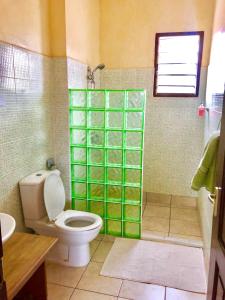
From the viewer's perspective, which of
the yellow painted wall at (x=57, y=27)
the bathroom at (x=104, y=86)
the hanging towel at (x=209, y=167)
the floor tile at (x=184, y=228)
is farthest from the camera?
the floor tile at (x=184, y=228)

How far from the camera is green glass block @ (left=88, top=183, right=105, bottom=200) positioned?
2.60m

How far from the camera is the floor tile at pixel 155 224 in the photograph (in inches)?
112

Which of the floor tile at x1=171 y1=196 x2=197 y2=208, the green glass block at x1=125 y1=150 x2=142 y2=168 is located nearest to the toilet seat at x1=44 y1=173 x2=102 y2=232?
the green glass block at x1=125 y1=150 x2=142 y2=168

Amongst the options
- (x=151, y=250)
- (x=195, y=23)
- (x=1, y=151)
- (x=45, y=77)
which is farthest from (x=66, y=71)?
(x=151, y=250)

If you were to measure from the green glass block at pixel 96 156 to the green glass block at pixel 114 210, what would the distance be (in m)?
0.47

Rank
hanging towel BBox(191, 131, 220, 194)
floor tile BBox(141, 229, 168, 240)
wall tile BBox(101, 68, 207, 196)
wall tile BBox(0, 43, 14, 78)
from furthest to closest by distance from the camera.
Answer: wall tile BBox(101, 68, 207, 196) < floor tile BBox(141, 229, 168, 240) < wall tile BBox(0, 43, 14, 78) < hanging towel BBox(191, 131, 220, 194)

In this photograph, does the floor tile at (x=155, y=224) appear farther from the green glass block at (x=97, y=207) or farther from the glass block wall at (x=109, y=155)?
the green glass block at (x=97, y=207)

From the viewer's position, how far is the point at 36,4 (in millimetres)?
2145

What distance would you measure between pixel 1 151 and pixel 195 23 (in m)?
2.62

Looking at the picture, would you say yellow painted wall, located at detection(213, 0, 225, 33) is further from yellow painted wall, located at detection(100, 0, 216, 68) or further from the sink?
the sink

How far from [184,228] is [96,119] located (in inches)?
63.3

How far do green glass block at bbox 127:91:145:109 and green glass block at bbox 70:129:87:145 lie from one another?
0.55 meters

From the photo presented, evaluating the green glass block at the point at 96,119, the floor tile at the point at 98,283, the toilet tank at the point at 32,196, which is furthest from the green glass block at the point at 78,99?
the floor tile at the point at 98,283

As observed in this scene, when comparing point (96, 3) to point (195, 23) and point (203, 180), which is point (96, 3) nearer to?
point (195, 23)
